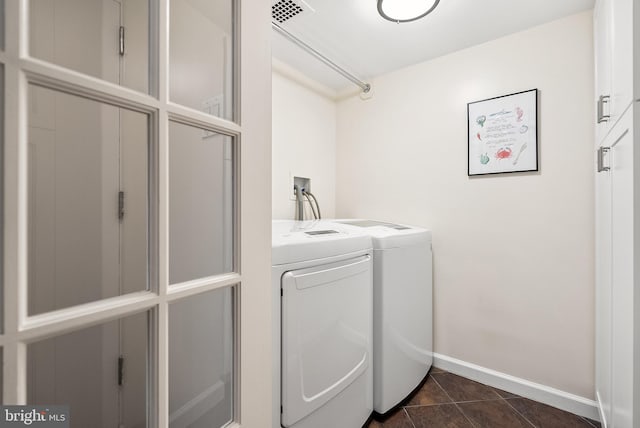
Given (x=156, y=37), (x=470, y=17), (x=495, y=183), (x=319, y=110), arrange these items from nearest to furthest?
(x=156, y=37), (x=470, y=17), (x=495, y=183), (x=319, y=110)

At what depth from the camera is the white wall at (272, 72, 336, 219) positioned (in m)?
1.97

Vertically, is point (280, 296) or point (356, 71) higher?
point (356, 71)

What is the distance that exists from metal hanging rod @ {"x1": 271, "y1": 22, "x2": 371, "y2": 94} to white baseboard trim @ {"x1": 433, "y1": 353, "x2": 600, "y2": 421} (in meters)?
2.11

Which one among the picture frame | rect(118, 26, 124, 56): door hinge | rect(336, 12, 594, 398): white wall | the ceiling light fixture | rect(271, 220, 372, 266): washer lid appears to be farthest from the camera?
the picture frame

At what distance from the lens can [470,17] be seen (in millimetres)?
1512

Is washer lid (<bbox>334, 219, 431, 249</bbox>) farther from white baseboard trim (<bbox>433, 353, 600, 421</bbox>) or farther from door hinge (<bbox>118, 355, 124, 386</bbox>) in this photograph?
door hinge (<bbox>118, 355, 124, 386</bbox>)

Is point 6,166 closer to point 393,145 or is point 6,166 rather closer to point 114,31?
point 114,31

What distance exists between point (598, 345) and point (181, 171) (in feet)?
6.43

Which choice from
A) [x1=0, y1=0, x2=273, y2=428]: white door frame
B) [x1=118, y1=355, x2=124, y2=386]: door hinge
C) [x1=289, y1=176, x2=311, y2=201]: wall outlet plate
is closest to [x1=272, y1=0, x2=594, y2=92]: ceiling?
[x1=289, y1=176, x2=311, y2=201]: wall outlet plate

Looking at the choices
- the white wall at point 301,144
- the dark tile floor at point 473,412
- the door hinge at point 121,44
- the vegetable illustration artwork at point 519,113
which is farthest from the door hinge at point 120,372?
the vegetable illustration artwork at point 519,113

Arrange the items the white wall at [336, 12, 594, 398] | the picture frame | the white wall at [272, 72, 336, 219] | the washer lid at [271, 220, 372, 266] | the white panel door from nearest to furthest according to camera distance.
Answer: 1. the white panel door
2. the washer lid at [271, 220, 372, 266]
3. the white wall at [336, 12, 594, 398]
4. the picture frame
5. the white wall at [272, 72, 336, 219]

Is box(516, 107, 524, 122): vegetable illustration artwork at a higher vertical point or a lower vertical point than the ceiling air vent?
lower

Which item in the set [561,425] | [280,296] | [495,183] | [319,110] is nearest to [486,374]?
Answer: [561,425]

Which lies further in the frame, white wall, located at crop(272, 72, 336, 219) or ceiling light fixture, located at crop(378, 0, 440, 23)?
white wall, located at crop(272, 72, 336, 219)
